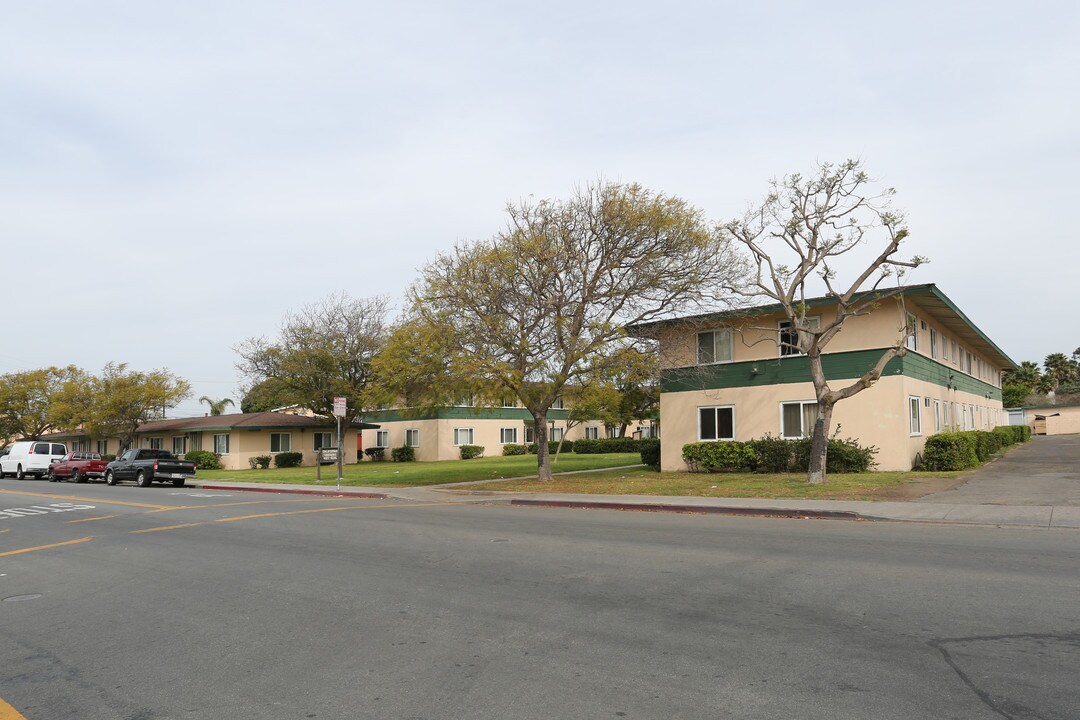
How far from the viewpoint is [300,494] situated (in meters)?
25.2

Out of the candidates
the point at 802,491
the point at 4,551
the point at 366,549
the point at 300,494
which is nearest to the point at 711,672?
the point at 366,549

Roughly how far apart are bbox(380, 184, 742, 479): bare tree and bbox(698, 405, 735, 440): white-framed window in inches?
202

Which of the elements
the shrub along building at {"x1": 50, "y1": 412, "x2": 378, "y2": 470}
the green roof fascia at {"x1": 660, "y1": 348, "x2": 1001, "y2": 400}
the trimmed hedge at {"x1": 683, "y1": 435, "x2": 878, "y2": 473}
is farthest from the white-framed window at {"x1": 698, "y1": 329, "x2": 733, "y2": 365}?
the shrub along building at {"x1": 50, "y1": 412, "x2": 378, "y2": 470}

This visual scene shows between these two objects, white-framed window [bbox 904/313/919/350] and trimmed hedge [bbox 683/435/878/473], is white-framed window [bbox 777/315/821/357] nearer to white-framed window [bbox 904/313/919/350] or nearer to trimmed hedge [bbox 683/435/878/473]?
trimmed hedge [bbox 683/435/878/473]

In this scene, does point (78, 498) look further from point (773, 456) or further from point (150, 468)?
point (773, 456)

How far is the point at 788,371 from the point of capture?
26359mm

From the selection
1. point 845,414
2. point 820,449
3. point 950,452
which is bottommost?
point 950,452

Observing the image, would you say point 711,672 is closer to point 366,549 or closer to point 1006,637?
point 1006,637

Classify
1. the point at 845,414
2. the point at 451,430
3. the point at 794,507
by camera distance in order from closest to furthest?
the point at 794,507 → the point at 845,414 → the point at 451,430

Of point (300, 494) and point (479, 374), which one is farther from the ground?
point (479, 374)

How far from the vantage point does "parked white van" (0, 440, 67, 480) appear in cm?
3950

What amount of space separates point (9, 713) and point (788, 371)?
2469 cm

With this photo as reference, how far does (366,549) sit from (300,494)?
49.0 feet

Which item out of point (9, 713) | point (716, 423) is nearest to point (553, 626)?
point (9, 713)
